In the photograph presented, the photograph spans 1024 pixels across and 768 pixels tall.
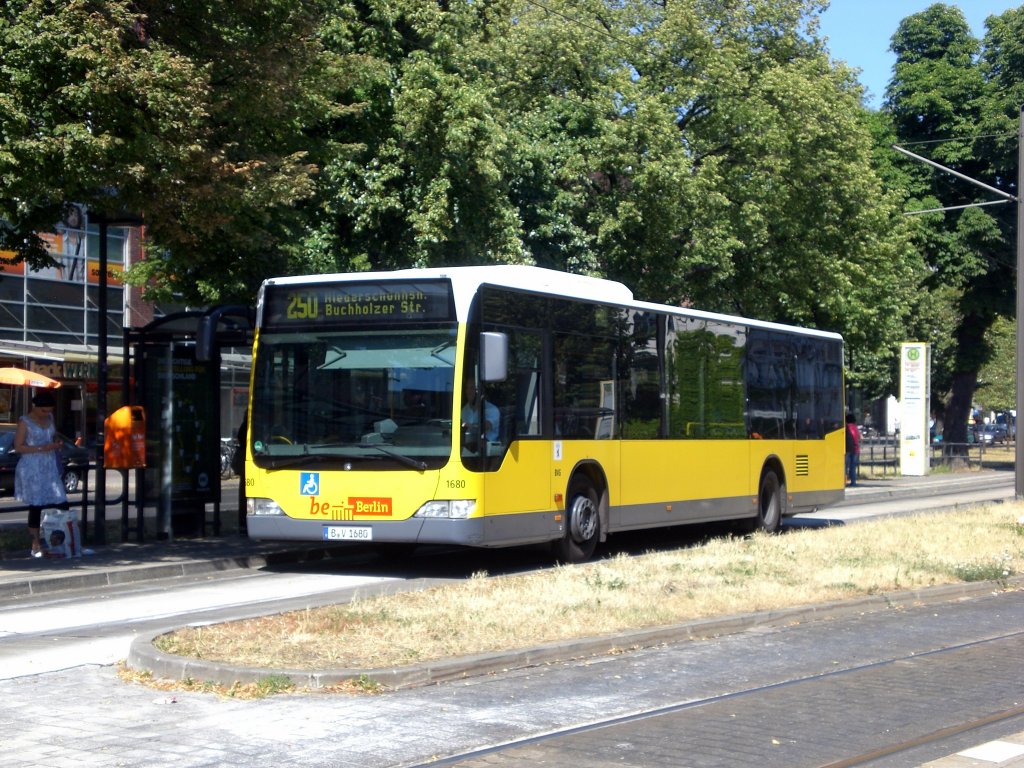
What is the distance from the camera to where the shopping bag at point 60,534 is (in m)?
15.1

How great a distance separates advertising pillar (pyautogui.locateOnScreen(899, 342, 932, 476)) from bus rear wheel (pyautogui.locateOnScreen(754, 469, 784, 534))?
20.4 m

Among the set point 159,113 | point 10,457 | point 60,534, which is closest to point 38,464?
point 60,534

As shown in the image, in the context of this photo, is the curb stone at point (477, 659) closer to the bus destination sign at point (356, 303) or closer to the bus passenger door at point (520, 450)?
the bus passenger door at point (520, 450)

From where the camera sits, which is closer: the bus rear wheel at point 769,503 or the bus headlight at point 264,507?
the bus headlight at point 264,507

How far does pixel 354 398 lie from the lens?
1405 cm

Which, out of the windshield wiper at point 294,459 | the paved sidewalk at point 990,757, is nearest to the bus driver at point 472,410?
the windshield wiper at point 294,459

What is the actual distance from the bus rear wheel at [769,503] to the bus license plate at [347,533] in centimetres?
816

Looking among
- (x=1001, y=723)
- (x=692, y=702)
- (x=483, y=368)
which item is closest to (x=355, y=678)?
(x=692, y=702)

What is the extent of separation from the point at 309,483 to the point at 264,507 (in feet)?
2.01

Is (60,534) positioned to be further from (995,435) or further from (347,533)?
(995,435)

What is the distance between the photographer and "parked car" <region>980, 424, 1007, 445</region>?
82.7m

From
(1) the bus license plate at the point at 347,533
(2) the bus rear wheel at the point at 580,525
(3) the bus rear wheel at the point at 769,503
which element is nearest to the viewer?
(1) the bus license plate at the point at 347,533

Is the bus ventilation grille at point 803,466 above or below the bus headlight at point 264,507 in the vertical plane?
above

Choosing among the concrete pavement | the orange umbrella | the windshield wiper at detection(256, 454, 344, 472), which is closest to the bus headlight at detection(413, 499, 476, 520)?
the windshield wiper at detection(256, 454, 344, 472)
